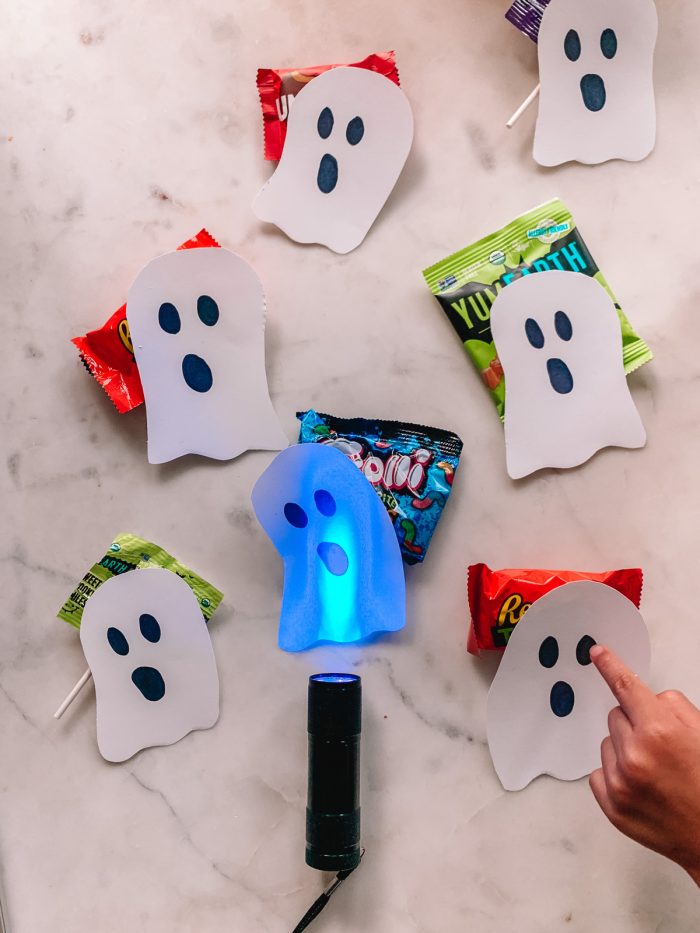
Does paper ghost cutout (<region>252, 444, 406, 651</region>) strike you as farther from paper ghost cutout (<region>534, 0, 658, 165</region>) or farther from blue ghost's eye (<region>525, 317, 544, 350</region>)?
paper ghost cutout (<region>534, 0, 658, 165</region>)

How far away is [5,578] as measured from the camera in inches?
37.5

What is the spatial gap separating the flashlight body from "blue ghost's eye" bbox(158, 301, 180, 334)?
0.40 m

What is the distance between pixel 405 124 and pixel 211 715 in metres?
0.68

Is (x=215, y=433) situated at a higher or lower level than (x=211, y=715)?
higher

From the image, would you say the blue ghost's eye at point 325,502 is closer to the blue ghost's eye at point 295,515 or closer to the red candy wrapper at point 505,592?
the blue ghost's eye at point 295,515

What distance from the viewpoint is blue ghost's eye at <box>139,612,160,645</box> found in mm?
932

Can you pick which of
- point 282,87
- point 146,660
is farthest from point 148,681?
point 282,87

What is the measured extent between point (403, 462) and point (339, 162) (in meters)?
0.34

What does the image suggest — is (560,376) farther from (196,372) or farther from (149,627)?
(149,627)

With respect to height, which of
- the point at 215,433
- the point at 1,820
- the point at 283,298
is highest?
the point at 283,298

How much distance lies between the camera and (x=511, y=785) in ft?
3.03

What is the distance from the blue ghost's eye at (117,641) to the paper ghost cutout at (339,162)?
47 cm

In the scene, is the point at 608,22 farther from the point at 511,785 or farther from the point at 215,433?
the point at 511,785

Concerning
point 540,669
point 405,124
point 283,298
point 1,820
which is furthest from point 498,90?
point 1,820
